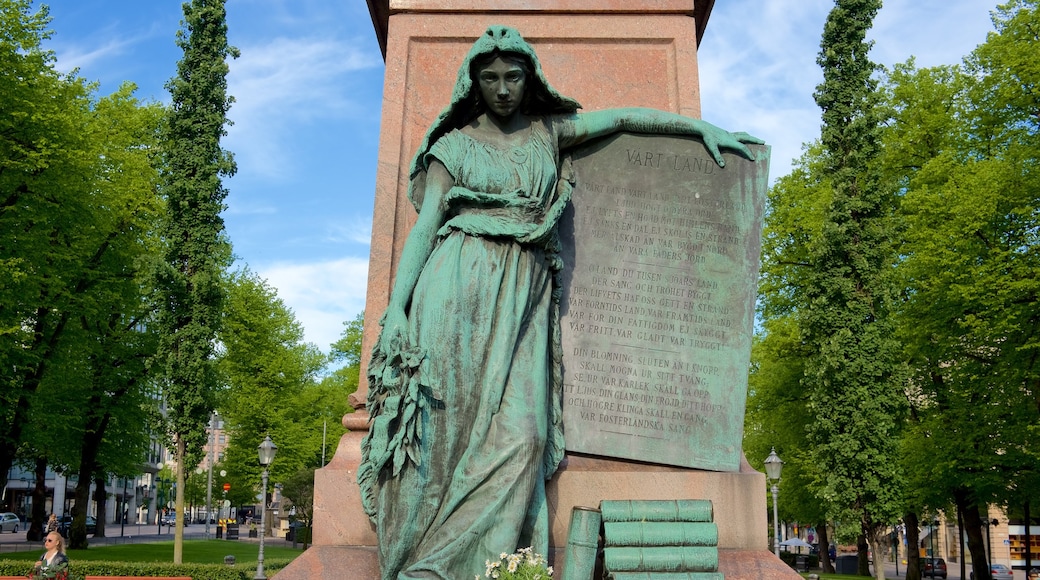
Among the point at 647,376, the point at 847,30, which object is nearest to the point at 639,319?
the point at 647,376

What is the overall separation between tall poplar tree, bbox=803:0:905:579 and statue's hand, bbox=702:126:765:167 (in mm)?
24651

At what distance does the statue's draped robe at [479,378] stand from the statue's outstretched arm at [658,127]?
1.39 feet

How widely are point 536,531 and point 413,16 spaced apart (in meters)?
3.85

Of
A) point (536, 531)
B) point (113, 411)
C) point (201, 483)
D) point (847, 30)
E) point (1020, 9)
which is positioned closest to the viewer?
point (536, 531)

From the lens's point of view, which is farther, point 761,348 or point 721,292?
point 761,348

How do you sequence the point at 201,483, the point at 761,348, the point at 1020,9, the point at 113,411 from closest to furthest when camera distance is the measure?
the point at 1020,9, the point at 113,411, the point at 761,348, the point at 201,483

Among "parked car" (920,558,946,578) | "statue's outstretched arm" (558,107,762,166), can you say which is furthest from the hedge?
"parked car" (920,558,946,578)

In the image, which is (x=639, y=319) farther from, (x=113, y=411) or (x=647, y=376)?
(x=113, y=411)

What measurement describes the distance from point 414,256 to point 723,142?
87.2 inches

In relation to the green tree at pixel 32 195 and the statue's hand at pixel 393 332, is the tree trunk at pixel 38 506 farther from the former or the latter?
the statue's hand at pixel 393 332

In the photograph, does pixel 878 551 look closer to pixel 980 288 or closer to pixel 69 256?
pixel 980 288

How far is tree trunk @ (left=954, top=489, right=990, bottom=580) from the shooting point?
30.5 m

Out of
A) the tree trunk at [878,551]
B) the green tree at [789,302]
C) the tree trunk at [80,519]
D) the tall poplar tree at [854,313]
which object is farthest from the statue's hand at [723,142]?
the tree trunk at [80,519]

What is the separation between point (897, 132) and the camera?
3388 cm
